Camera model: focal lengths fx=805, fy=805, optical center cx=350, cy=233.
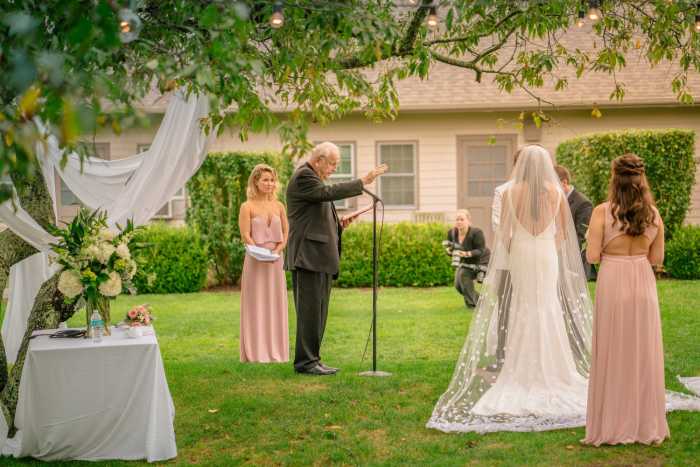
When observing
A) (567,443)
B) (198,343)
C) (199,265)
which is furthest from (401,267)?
(567,443)

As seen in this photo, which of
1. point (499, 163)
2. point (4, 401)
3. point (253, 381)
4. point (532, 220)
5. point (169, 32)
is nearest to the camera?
point (169, 32)

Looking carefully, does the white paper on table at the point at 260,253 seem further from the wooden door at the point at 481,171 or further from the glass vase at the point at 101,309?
the wooden door at the point at 481,171

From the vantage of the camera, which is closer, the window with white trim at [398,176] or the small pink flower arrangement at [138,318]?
the small pink flower arrangement at [138,318]

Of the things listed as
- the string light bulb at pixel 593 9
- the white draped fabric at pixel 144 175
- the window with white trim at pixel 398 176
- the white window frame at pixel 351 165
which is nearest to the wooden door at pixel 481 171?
the window with white trim at pixel 398 176

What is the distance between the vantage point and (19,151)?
2412 millimetres

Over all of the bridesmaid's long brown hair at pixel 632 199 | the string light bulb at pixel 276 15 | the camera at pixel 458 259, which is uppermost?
the string light bulb at pixel 276 15

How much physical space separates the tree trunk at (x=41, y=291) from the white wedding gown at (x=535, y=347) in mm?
3495

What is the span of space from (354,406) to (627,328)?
2476mm

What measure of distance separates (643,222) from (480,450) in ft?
6.41

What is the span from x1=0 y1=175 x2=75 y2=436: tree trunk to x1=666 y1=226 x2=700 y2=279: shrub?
41.2ft

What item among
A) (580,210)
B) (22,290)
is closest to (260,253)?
(22,290)

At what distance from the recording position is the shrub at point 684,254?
15.6 m

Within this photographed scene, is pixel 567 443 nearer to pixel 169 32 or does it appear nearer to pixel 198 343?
pixel 169 32

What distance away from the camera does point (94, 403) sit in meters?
5.52
